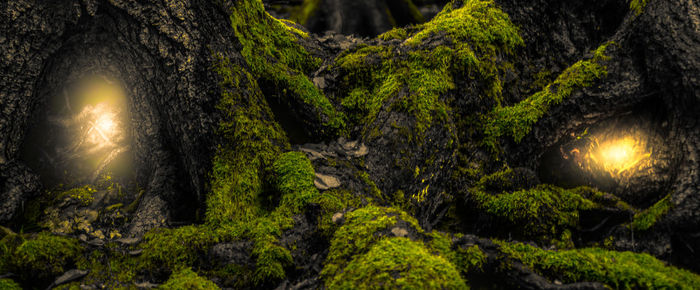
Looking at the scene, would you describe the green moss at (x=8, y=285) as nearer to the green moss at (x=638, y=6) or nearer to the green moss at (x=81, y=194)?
the green moss at (x=81, y=194)

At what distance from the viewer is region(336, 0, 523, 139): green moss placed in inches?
179

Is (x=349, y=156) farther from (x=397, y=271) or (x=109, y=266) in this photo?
(x=109, y=266)

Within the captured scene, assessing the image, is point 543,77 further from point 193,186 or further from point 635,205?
point 193,186

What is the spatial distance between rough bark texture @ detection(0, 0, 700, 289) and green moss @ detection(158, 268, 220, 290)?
5 cm

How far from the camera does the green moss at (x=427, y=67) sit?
14.9ft

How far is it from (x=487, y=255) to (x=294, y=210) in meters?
1.91

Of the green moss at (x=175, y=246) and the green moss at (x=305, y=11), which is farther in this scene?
the green moss at (x=305, y=11)

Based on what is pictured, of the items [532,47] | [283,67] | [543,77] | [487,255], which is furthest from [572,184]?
[283,67]

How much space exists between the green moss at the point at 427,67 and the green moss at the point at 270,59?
42cm

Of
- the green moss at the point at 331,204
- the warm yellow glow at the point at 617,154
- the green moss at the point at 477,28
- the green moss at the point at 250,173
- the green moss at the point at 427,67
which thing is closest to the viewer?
the green moss at the point at 331,204

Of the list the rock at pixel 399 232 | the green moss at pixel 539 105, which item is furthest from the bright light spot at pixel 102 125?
the green moss at pixel 539 105

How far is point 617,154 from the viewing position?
518 centimetres

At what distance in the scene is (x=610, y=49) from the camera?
17.3 feet

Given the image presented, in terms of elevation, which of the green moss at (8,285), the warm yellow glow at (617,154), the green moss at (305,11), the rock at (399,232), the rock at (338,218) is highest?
the green moss at (305,11)
